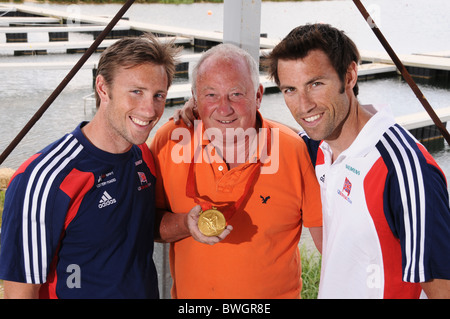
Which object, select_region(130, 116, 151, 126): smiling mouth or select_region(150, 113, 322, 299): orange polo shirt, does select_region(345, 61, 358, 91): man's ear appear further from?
select_region(130, 116, 151, 126): smiling mouth

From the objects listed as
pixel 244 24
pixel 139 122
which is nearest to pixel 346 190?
pixel 139 122

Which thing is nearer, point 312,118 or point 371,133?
point 371,133

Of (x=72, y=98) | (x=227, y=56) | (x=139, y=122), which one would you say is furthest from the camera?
(x=72, y=98)

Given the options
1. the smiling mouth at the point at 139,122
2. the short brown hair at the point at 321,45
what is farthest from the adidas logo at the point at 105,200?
the short brown hair at the point at 321,45

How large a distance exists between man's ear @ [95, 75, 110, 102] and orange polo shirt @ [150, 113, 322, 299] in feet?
0.91

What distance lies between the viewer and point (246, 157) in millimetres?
1718

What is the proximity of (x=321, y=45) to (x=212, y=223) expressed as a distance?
591mm

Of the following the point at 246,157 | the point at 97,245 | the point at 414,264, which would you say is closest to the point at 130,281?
the point at 97,245

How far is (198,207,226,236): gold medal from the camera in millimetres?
1402

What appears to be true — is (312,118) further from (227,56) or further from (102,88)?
(102,88)

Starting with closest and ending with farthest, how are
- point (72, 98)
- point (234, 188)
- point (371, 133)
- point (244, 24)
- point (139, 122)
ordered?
1. point (371, 133)
2. point (139, 122)
3. point (234, 188)
4. point (244, 24)
5. point (72, 98)

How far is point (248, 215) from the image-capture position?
163cm
